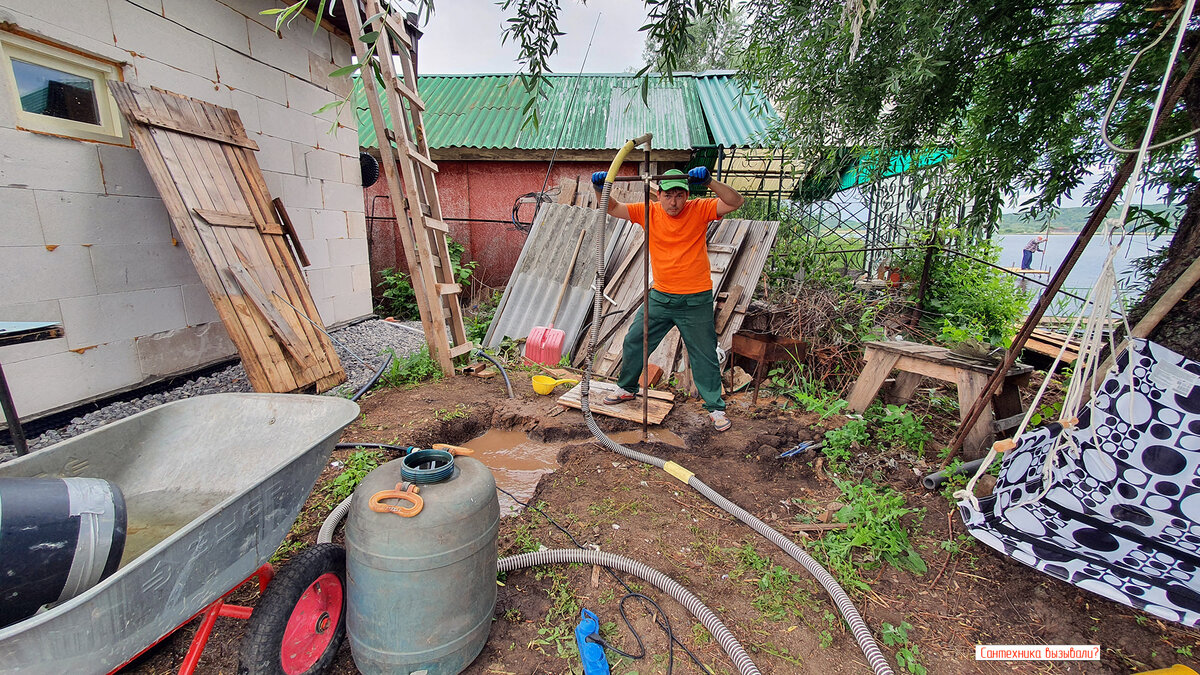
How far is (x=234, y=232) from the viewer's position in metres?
3.84

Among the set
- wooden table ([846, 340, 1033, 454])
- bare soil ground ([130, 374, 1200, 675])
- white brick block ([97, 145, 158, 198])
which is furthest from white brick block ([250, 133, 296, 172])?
wooden table ([846, 340, 1033, 454])

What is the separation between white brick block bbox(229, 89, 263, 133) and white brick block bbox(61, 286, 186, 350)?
1771 mm

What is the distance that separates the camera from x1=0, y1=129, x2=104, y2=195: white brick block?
2.95 metres

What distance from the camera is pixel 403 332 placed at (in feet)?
20.7

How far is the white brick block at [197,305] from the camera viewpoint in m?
4.05

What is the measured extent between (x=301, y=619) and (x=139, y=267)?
11.4 ft

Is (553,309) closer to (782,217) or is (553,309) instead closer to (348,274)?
(348,274)

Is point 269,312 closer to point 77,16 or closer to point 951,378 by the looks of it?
point 77,16

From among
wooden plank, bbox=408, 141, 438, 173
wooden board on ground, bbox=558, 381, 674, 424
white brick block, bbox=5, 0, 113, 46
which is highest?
white brick block, bbox=5, 0, 113, 46

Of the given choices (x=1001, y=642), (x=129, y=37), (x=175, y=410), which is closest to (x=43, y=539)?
(x=175, y=410)

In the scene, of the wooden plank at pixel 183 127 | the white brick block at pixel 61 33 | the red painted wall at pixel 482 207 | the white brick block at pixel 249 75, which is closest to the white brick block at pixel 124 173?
the wooden plank at pixel 183 127

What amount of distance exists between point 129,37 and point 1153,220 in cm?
714

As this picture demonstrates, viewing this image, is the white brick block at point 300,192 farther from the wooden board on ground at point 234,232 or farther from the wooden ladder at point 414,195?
the wooden ladder at point 414,195

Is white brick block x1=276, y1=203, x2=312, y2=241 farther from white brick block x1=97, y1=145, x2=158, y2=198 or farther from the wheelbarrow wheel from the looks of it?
the wheelbarrow wheel
